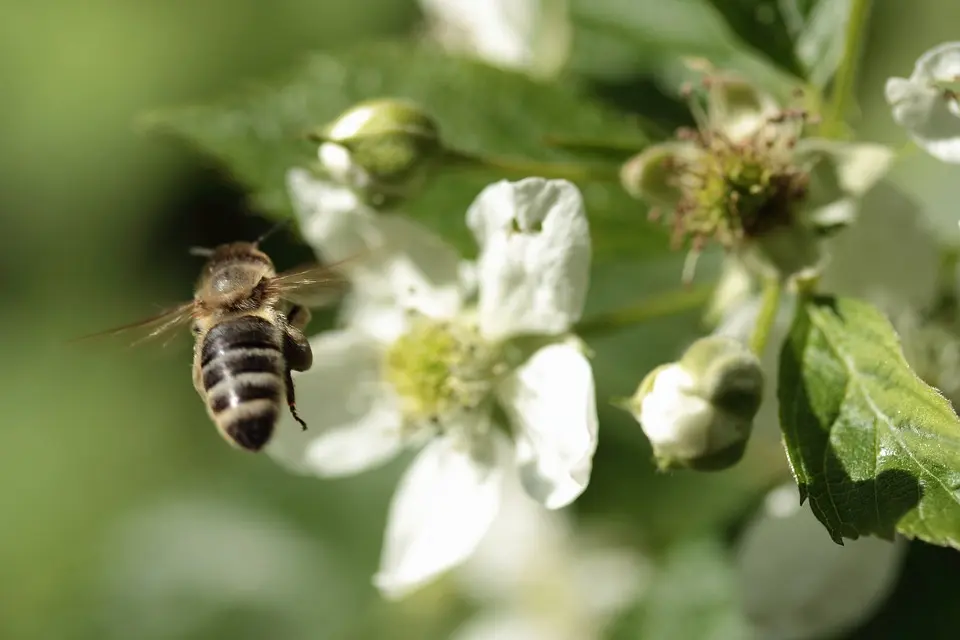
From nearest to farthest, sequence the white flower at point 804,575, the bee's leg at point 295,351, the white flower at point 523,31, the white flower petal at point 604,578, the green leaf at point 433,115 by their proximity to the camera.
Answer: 1. the bee's leg at point 295,351
2. the white flower at point 804,575
3. the green leaf at point 433,115
4. the white flower at point 523,31
5. the white flower petal at point 604,578

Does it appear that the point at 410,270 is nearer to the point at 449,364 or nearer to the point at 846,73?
the point at 449,364

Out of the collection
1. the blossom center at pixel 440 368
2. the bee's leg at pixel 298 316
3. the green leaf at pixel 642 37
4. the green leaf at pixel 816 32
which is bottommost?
the blossom center at pixel 440 368

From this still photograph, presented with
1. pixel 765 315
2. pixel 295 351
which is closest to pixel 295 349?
pixel 295 351

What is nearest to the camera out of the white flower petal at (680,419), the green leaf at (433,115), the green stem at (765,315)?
the white flower petal at (680,419)

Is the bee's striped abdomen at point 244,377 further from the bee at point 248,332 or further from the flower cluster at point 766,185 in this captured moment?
the flower cluster at point 766,185

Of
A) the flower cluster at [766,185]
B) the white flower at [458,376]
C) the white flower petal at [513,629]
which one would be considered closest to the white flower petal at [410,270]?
the white flower at [458,376]

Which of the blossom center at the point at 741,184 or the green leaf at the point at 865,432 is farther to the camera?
the blossom center at the point at 741,184

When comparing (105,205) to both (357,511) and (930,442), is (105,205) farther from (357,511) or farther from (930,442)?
(930,442)
